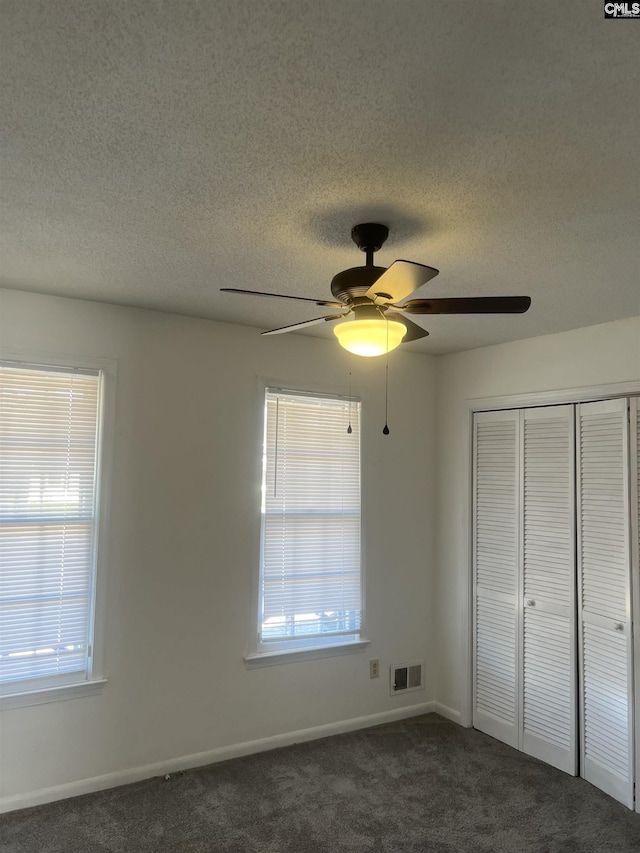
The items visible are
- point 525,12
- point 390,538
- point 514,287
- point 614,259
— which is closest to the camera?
A: point 525,12

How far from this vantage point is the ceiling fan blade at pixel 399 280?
1689 millimetres

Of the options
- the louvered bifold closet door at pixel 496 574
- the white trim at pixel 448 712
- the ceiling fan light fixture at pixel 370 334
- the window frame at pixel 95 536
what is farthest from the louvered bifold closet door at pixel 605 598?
the window frame at pixel 95 536

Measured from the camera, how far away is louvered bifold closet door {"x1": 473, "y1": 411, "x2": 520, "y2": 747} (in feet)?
12.3

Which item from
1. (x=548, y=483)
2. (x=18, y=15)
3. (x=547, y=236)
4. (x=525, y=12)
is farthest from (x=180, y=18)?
(x=548, y=483)

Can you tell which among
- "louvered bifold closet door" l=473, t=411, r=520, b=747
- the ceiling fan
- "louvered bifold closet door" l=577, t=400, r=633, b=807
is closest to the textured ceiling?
the ceiling fan

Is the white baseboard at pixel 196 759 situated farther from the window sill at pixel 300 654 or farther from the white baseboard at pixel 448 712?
the window sill at pixel 300 654

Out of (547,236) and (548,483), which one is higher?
(547,236)

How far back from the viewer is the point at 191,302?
3164 mm

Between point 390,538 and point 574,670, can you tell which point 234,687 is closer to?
point 390,538

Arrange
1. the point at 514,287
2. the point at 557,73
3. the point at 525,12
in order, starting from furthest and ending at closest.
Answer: the point at 514,287 → the point at 557,73 → the point at 525,12

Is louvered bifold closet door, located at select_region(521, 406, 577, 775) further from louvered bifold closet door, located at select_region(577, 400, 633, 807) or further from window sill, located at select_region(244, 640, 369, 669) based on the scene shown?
window sill, located at select_region(244, 640, 369, 669)

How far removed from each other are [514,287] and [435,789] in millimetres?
2634

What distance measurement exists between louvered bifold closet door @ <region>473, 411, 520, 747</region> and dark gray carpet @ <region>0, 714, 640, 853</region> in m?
0.35

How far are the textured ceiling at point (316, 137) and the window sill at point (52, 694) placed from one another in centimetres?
204
